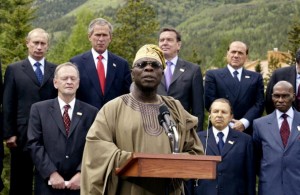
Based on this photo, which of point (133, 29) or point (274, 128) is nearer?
point (274, 128)

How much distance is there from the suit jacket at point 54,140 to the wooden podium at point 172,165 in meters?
3.09

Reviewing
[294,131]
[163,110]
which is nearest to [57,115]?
[163,110]

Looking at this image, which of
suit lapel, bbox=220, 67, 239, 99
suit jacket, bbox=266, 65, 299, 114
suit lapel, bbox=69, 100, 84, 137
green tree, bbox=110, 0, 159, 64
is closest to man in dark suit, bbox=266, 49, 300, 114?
suit jacket, bbox=266, 65, 299, 114

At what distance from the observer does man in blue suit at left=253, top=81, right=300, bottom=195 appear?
9.40 m

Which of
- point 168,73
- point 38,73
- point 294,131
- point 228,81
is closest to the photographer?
point 294,131

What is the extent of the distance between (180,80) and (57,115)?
2.02 metres

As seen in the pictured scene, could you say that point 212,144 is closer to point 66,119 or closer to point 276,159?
point 276,159

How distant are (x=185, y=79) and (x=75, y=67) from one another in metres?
1.78

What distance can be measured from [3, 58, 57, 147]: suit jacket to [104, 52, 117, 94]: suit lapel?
74 cm

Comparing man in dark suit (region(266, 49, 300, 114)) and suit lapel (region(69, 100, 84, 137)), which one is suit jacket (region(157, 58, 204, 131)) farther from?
suit lapel (region(69, 100, 84, 137))

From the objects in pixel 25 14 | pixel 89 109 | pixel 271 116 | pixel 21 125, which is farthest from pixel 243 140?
pixel 25 14

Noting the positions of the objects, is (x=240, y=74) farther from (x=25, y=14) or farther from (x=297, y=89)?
(x=25, y=14)

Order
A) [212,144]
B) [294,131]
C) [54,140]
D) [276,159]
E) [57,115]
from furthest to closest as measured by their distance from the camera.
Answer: [212,144] < [294,131] < [276,159] < [57,115] < [54,140]

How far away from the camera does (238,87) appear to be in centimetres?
1052
